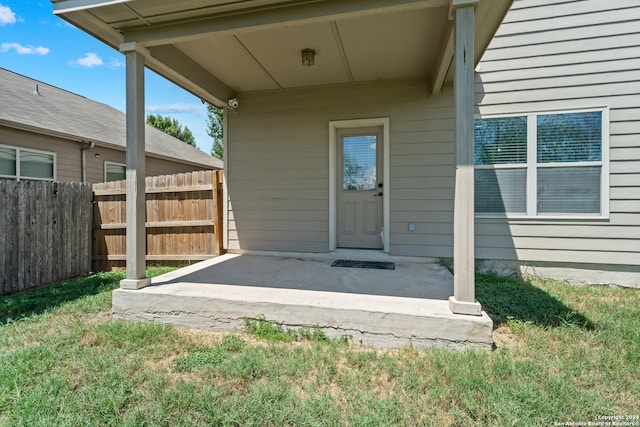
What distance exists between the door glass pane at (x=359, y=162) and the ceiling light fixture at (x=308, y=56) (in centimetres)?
140

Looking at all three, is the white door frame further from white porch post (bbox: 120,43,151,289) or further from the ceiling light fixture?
white porch post (bbox: 120,43,151,289)

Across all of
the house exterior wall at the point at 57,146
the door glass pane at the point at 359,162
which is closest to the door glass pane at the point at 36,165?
the house exterior wall at the point at 57,146

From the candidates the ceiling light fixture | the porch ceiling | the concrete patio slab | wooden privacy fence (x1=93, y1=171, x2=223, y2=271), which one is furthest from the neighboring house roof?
the ceiling light fixture

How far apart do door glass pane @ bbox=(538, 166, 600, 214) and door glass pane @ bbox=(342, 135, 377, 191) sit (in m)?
2.26

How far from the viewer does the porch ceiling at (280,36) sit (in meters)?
2.65

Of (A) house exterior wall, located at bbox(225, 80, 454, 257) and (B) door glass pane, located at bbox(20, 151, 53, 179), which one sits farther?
(B) door glass pane, located at bbox(20, 151, 53, 179)

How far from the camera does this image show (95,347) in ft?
7.74

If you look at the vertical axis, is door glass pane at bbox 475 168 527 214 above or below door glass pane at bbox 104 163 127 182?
below

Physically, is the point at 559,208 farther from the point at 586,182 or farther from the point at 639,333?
the point at 639,333

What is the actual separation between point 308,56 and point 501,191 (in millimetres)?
3154

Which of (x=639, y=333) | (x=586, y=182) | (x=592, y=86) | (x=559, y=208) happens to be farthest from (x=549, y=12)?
(x=639, y=333)

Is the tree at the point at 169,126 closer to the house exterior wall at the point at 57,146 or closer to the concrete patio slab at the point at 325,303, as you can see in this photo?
the house exterior wall at the point at 57,146

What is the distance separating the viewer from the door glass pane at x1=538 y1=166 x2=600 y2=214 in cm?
394

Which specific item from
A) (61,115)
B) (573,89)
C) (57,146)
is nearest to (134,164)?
(573,89)
